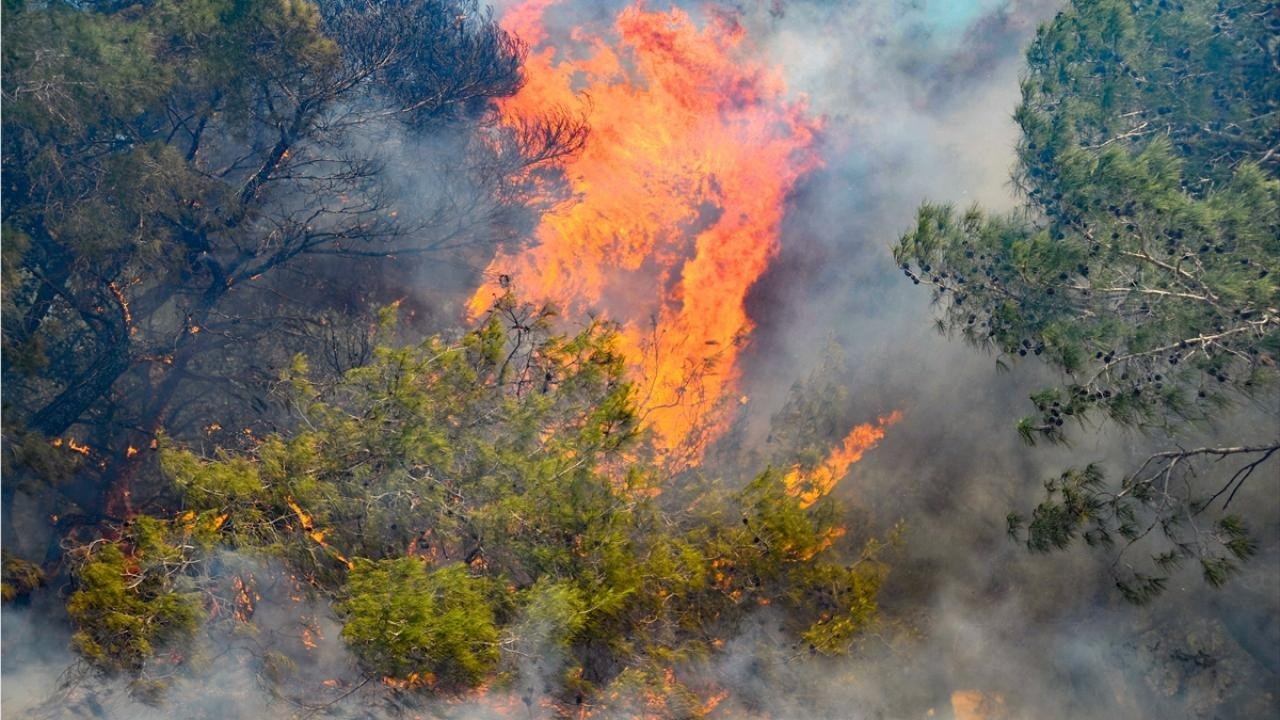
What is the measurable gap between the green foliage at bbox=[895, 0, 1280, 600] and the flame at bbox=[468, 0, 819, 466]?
4.09 m

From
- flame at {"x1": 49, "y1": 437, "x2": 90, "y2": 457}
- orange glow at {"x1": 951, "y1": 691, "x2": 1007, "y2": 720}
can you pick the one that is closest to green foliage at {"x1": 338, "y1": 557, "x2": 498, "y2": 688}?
flame at {"x1": 49, "y1": 437, "x2": 90, "y2": 457}

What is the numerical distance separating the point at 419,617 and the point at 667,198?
7510mm

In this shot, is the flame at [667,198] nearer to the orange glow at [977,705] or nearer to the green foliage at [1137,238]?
the green foliage at [1137,238]

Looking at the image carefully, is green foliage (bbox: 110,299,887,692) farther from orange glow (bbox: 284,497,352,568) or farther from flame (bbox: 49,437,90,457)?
flame (bbox: 49,437,90,457)

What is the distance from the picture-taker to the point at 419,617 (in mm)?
10680

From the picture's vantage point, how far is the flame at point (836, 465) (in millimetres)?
14578

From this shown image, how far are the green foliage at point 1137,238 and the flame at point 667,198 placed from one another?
4.09m

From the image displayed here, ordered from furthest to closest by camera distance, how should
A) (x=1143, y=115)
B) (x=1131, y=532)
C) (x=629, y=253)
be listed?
(x=629, y=253) < (x=1143, y=115) < (x=1131, y=532)

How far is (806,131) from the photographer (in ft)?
50.2

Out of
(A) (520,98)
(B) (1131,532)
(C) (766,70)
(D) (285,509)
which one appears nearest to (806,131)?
(C) (766,70)

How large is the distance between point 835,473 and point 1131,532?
4922 millimetres

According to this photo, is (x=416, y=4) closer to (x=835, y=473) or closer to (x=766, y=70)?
(x=766, y=70)

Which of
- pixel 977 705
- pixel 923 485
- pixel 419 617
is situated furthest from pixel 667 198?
pixel 977 705

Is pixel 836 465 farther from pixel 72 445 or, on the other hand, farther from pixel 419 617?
pixel 72 445
